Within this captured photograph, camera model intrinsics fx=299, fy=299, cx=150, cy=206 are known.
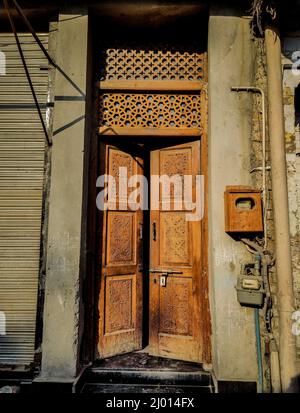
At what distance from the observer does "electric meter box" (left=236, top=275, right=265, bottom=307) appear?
351 centimetres

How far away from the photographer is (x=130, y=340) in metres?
4.27

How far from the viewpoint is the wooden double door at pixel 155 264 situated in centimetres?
412

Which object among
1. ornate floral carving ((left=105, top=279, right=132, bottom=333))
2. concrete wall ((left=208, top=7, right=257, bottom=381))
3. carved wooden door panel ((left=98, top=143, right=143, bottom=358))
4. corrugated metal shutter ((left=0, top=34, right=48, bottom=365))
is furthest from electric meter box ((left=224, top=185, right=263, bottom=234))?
corrugated metal shutter ((left=0, top=34, right=48, bottom=365))

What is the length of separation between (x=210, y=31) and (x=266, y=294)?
347cm

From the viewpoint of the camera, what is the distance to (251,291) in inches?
139

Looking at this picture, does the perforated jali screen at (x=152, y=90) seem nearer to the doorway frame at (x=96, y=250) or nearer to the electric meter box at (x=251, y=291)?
the doorway frame at (x=96, y=250)

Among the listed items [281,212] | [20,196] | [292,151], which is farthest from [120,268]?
[292,151]

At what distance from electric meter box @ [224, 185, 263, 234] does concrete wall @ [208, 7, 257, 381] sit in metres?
0.13

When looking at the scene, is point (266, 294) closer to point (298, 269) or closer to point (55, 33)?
point (298, 269)

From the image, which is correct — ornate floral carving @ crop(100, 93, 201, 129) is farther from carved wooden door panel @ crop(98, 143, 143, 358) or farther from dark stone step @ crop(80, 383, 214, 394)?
dark stone step @ crop(80, 383, 214, 394)

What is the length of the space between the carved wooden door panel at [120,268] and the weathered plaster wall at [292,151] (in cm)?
209

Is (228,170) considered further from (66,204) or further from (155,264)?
(66,204)
